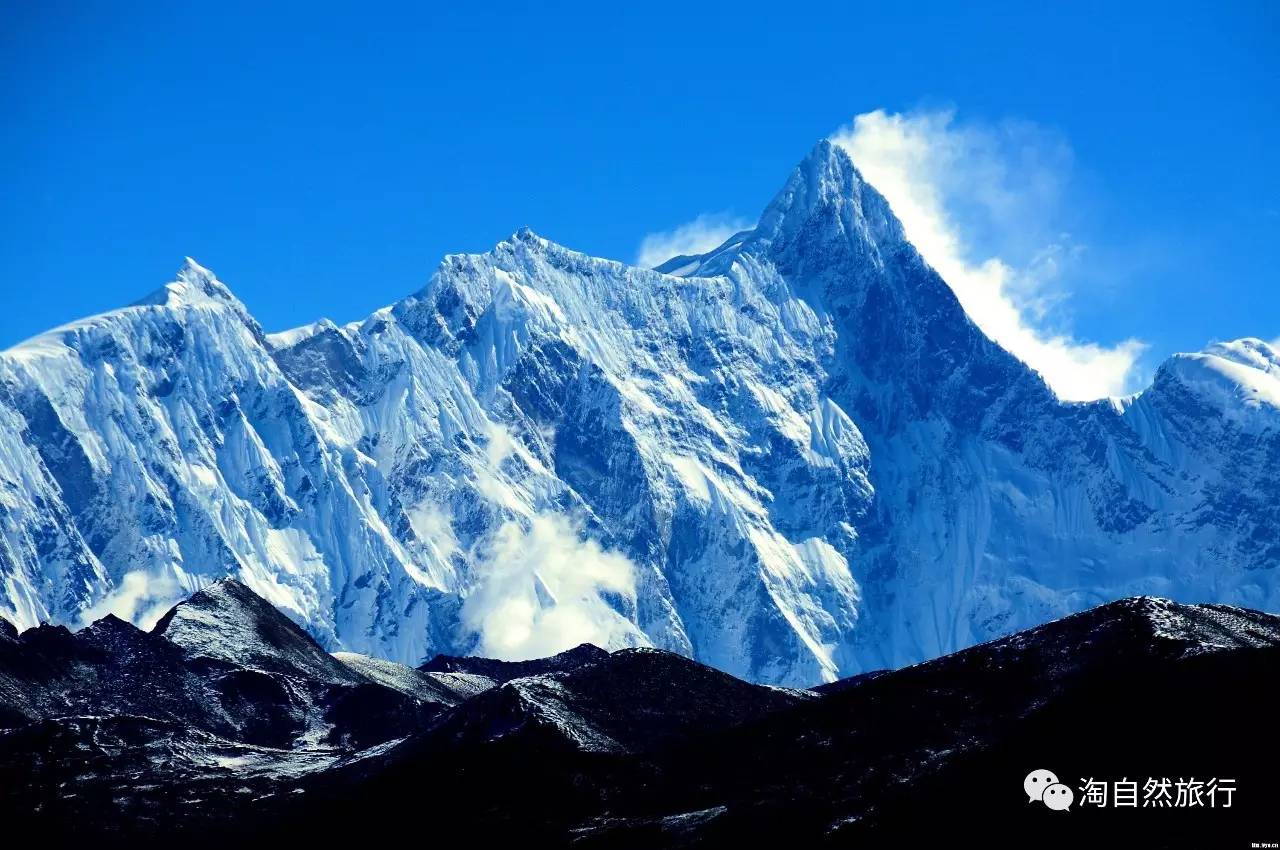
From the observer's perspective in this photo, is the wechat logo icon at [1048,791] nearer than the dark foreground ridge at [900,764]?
Yes

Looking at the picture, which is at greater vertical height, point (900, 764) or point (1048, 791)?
point (900, 764)

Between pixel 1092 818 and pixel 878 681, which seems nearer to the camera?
pixel 1092 818

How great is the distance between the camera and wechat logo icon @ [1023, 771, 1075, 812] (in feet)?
443

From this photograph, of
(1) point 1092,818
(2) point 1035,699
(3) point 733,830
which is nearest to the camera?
(1) point 1092,818

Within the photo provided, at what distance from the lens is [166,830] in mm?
198125

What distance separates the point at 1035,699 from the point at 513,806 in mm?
44833

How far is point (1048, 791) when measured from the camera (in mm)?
136750

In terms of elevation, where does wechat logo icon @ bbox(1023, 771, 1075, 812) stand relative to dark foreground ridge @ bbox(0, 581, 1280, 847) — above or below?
below

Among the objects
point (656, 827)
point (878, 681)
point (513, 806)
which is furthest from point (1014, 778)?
point (513, 806)

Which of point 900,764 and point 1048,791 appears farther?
point 900,764

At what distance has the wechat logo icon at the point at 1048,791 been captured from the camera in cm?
13488

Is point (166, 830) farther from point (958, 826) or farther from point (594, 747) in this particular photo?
point (958, 826)

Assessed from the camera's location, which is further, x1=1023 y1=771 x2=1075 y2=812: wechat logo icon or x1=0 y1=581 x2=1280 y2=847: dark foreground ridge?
x1=0 y1=581 x2=1280 y2=847: dark foreground ridge

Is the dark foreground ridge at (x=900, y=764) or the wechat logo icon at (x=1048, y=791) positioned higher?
the dark foreground ridge at (x=900, y=764)
